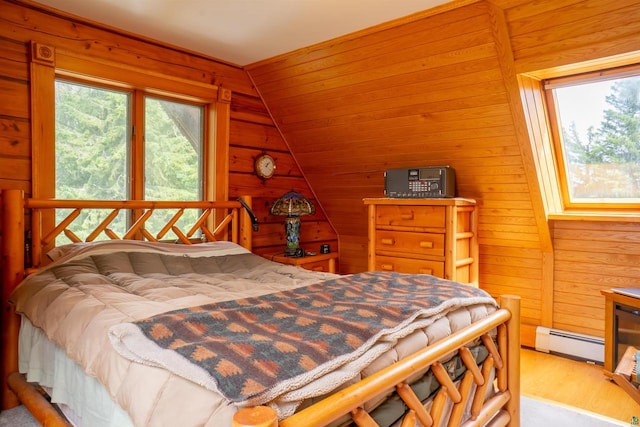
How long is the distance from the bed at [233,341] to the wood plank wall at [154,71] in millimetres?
444

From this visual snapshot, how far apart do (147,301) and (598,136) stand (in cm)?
290

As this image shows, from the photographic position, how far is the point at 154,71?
2.99 meters

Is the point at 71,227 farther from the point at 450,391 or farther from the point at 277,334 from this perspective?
the point at 450,391

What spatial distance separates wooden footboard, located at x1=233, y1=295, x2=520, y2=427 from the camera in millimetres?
891

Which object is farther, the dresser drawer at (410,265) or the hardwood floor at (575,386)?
the dresser drawer at (410,265)

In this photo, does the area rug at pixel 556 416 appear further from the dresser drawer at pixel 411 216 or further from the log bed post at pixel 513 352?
the dresser drawer at pixel 411 216

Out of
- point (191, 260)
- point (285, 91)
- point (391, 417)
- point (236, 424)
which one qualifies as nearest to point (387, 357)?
point (391, 417)

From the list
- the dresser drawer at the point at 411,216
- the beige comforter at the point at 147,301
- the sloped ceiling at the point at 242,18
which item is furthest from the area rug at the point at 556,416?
the sloped ceiling at the point at 242,18

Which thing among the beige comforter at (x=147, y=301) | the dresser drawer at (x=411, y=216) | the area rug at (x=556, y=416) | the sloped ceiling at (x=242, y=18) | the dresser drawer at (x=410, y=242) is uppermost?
the sloped ceiling at (x=242, y=18)

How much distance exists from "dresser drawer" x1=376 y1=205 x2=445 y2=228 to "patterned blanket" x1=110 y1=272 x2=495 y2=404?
51.8 inches

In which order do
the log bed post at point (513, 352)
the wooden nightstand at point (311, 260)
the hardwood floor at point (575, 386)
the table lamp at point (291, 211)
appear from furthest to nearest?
the table lamp at point (291, 211) → the wooden nightstand at point (311, 260) → the hardwood floor at point (575, 386) → the log bed post at point (513, 352)

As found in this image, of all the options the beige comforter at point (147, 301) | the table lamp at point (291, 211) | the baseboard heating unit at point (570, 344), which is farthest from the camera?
the table lamp at point (291, 211)

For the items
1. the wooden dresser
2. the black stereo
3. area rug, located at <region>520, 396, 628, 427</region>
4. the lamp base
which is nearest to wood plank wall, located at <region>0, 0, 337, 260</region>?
the lamp base

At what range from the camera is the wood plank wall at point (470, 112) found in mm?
2283
